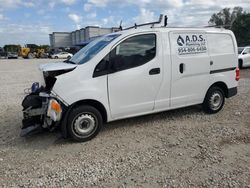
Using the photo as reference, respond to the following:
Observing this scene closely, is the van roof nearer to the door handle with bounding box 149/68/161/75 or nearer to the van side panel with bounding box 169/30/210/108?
the van side panel with bounding box 169/30/210/108

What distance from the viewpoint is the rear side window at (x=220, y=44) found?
592 cm

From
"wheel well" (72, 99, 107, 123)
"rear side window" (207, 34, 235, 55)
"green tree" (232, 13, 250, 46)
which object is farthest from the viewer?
"green tree" (232, 13, 250, 46)

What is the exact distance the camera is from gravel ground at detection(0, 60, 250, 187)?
3.46m

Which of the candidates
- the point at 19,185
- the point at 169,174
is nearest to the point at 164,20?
the point at 169,174

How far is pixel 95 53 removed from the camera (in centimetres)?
477

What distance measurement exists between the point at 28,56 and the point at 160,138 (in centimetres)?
5409

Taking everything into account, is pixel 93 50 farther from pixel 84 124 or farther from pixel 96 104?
pixel 84 124

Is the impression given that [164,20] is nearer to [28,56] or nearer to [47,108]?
[47,108]

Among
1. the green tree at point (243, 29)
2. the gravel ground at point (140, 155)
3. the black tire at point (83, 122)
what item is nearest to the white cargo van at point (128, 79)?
the black tire at point (83, 122)

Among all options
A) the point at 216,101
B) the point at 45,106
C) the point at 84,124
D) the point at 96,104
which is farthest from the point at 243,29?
the point at 45,106

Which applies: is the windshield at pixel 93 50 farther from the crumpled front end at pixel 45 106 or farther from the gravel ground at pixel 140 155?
the gravel ground at pixel 140 155

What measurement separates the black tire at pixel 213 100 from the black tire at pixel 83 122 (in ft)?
8.75

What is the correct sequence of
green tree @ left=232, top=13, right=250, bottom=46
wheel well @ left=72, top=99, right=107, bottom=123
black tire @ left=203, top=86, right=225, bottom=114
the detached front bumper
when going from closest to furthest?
the detached front bumper → wheel well @ left=72, top=99, right=107, bottom=123 → black tire @ left=203, top=86, right=225, bottom=114 → green tree @ left=232, top=13, right=250, bottom=46

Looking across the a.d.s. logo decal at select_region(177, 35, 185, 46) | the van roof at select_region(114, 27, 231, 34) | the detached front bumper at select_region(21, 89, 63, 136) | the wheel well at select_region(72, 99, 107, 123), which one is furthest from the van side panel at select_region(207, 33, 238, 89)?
the detached front bumper at select_region(21, 89, 63, 136)
